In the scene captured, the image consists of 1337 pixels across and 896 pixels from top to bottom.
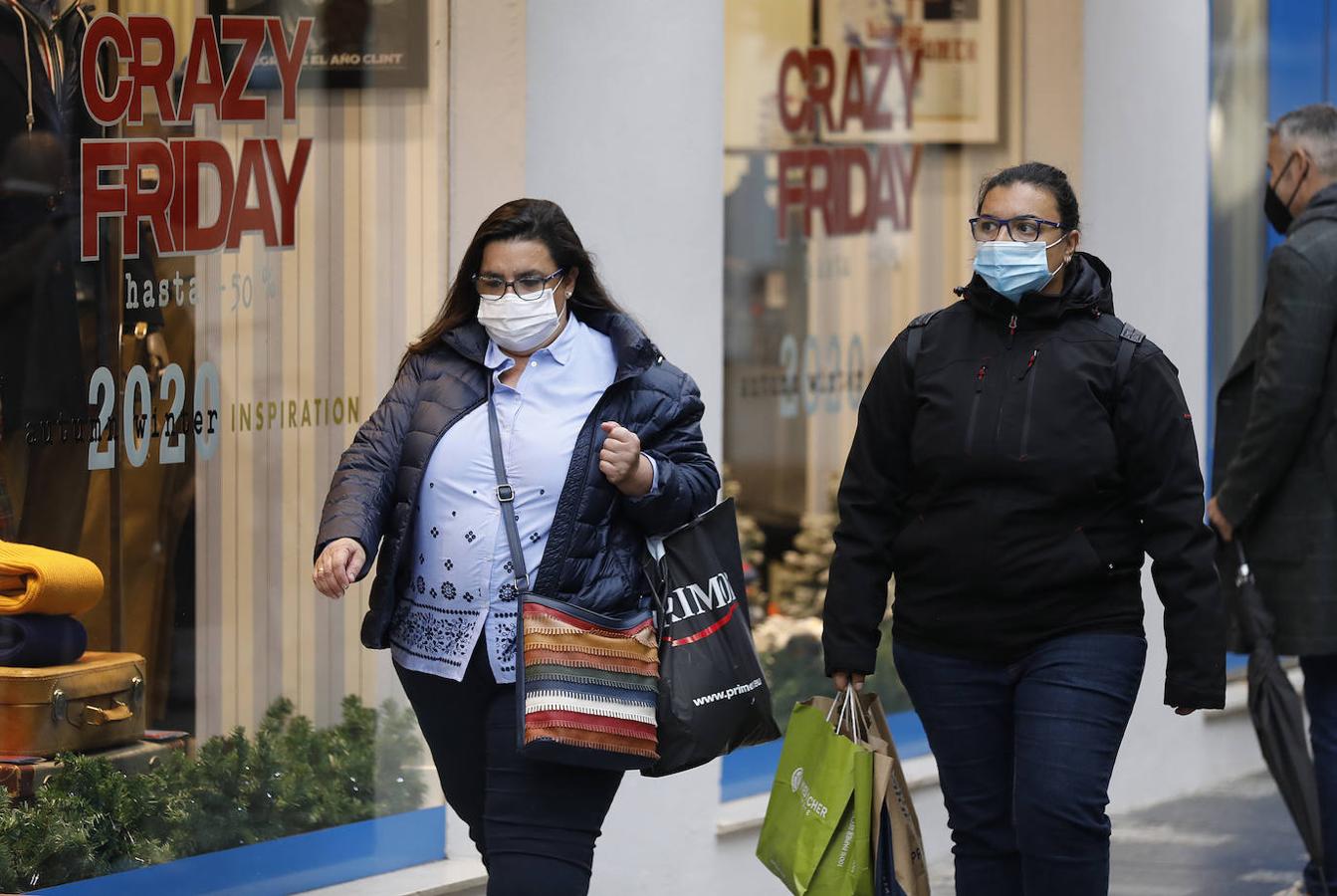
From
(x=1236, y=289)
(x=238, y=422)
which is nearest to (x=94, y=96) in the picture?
(x=238, y=422)

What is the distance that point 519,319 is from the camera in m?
4.36

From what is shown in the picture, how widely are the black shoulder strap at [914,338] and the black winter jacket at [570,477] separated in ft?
1.60

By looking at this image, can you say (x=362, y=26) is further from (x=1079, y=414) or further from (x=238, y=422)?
(x=1079, y=414)

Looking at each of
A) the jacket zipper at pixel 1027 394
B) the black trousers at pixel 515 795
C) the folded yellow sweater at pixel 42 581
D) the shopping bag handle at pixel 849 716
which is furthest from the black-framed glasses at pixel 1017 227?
the folded yellow sweater at pixel 42 581

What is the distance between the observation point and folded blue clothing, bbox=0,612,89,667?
16.5ft

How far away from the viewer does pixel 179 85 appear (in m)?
5.46

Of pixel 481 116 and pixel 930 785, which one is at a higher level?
pixel 481 116

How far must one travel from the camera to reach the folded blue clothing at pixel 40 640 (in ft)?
16.5

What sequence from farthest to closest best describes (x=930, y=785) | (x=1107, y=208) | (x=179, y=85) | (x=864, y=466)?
(x=1107, y=208) → (x=930, y=785) → (x=179, y=85) → (x=864, y=466)

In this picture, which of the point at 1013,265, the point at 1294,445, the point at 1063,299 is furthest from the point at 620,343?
the point at 1294,445

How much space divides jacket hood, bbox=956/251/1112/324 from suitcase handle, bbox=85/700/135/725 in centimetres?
228

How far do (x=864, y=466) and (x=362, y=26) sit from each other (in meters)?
2.13

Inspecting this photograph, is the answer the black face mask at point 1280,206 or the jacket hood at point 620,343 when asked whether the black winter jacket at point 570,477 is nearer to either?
the jacket hood at point 620,343

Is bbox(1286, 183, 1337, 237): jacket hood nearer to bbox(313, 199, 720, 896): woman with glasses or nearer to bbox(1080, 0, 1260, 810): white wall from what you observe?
bbox(1080, 0, 1260, 810): white wall
